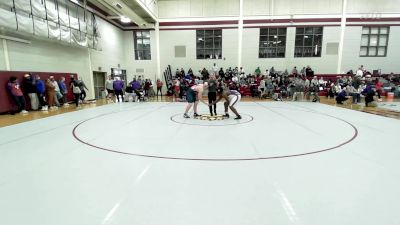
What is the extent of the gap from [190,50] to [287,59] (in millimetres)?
8289

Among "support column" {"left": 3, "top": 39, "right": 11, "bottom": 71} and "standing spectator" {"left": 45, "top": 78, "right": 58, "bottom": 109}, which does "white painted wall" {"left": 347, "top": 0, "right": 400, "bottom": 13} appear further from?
"support column" {"left": 3, "top": 39, "right": 11, "bottom": 71}

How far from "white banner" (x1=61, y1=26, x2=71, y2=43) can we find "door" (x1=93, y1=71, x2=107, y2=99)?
4006mm

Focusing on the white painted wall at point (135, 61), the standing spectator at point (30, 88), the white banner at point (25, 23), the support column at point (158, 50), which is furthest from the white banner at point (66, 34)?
the white painted wall at point (135, 61)

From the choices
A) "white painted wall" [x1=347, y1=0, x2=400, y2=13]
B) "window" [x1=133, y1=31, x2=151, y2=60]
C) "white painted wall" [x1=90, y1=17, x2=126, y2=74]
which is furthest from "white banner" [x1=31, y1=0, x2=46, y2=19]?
"white painted wall" [x1=347, y1=0, x2=400, y2=13]

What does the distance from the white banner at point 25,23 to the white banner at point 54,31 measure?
1.12 metres

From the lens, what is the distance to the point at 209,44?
20219 mm

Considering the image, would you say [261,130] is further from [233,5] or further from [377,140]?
[233,5]

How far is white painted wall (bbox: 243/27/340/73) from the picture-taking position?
19391mm

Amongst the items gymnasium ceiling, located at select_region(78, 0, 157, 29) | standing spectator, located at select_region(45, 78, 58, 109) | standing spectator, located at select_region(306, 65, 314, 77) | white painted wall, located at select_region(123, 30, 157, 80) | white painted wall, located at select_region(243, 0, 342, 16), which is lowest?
standing spectator, located at select_region(45, 78, 58, 109)

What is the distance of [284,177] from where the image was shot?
3160 mm

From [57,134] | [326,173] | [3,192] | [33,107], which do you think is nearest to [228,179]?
[326,173]

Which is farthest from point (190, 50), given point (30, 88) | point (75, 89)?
point (30, 88)

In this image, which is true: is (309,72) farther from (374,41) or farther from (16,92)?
(16,92)

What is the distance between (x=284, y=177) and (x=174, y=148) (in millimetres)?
2116
